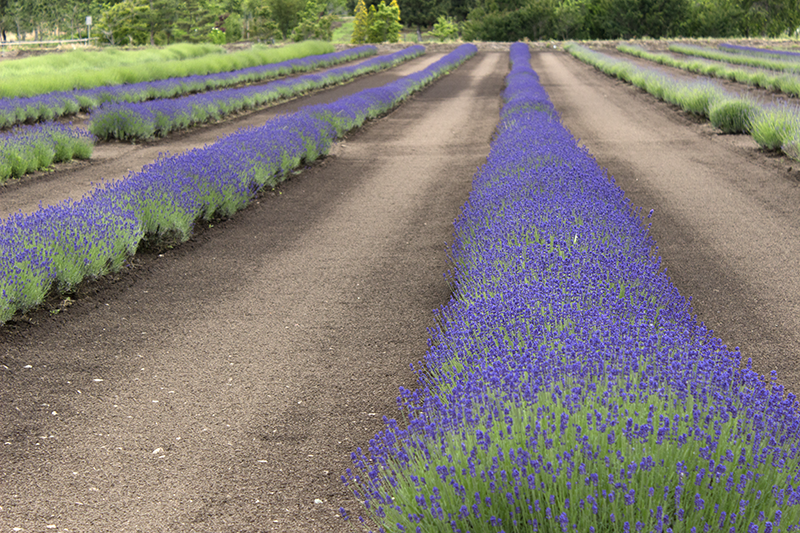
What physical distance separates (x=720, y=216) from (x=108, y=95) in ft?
49.4

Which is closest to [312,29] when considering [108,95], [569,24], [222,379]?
[569,24]

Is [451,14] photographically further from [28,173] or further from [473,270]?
[473,270]

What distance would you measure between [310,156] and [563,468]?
9.86 metres

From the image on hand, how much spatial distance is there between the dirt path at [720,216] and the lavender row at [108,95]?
11.4m

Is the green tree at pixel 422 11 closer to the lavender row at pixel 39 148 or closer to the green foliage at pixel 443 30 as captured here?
the green foliage at pixel 443 30

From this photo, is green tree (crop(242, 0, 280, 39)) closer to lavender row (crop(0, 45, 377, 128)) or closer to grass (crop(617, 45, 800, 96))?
lavender row (crop(0, 45, 377, 128))

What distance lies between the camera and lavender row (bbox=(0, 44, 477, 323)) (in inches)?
195

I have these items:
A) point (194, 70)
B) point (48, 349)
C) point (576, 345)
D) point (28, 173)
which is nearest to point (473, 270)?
point (576, 345)

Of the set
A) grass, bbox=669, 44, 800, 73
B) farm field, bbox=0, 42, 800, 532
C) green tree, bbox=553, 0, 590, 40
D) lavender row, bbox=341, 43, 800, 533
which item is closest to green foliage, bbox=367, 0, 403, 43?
green tree, bbox=553, 0, 590, 40

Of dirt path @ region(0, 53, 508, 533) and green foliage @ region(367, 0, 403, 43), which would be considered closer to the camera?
dirt path @ region(0, 53, 508, 533)

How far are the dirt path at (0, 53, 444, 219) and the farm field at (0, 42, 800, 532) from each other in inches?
5.2

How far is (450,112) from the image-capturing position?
59.3 feet

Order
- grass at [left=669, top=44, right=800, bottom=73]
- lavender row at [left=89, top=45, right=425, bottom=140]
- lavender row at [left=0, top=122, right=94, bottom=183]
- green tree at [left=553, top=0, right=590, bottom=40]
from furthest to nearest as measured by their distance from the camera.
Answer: green tree at [left=553, top=0, right=590, bottom=40]
grass at [left=669, top=44, right=800, bottom=73]
lavender row at [left=89, top=45, right=425, bottom=140]
lavender row at [left=0, top=122, right=94, bottom=183]

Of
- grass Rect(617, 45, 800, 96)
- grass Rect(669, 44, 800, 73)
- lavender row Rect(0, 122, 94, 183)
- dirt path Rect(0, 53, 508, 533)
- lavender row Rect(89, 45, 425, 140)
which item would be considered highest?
grass Rect(669, 44, 800, 73)
